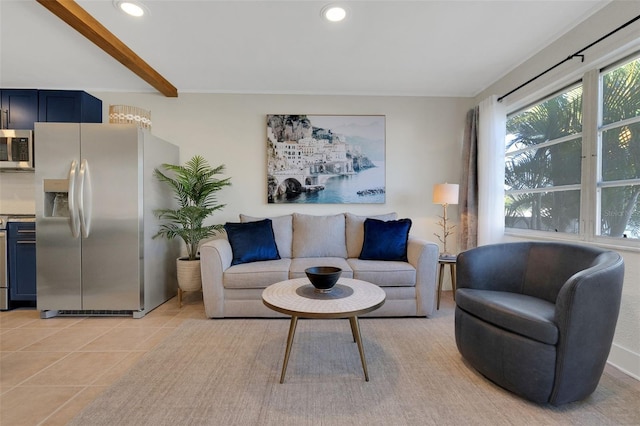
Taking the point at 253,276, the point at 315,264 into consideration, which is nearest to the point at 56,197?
the point at 253,276

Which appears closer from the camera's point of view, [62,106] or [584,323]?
[584,323]

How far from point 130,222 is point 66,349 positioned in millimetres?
1073

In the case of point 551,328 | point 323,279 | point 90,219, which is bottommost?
point 551,328

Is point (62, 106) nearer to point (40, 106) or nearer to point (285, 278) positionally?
point (40, 106)

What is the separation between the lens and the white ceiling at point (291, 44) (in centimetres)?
201

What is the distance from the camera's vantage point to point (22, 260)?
278cm

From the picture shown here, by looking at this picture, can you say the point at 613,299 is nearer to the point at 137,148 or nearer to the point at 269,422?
the point at 269,422

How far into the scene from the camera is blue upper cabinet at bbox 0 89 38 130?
9.99 ft

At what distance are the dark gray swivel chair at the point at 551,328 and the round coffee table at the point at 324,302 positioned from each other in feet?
2.00

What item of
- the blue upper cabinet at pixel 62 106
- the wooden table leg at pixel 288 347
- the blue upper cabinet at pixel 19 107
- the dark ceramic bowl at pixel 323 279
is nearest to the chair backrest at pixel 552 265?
the dark ceramic bowl at pixel 323 279

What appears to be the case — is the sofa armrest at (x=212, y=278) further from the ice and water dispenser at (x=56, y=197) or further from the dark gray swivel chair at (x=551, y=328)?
the dark gray swivel chair at (x=551, y=328)

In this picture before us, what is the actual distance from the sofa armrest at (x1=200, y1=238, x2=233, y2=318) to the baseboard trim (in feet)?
9.58

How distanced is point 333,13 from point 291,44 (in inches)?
21.0

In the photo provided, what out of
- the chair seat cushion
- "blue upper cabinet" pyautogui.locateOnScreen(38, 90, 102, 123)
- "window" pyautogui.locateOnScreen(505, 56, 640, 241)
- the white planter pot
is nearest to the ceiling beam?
"blue upper cabinet" pyautogui.locateOnScreen(38, 90, 102, 123)
